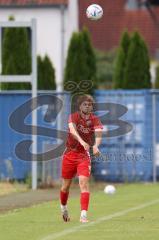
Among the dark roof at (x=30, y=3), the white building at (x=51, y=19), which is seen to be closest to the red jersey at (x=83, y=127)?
the white building at (x=51, y=19)

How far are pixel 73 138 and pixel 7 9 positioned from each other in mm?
31217

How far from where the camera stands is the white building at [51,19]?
44.5m

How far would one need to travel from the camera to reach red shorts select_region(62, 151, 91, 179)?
14.9 meters

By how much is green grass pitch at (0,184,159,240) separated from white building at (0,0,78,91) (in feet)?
80.5

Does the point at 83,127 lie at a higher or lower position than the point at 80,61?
lower

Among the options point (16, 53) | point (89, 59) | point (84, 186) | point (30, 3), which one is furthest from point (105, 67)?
point (84, 186)

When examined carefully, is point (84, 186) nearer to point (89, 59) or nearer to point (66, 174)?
point (66, 174)

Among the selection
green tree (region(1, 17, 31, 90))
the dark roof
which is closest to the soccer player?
green tree (region(1, 17, 31, 90))

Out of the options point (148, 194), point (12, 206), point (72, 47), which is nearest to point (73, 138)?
point (12, 206)

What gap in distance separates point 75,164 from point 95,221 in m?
0.95

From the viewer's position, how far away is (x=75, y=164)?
1505cm

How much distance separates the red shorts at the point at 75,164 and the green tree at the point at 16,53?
12930mm

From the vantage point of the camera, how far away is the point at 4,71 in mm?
28281

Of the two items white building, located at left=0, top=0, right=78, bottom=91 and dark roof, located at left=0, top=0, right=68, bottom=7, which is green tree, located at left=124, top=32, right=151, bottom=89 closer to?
white building, located at left=0, top=0, right=78, bottom=91
